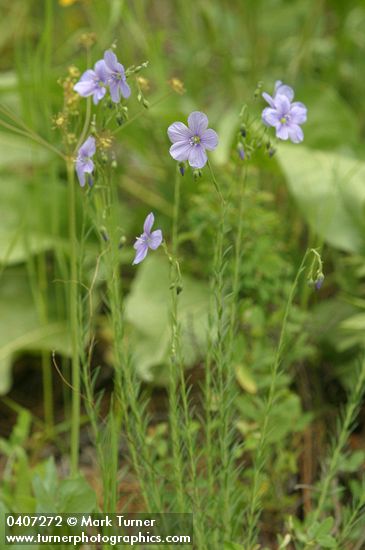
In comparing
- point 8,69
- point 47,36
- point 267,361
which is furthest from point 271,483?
point 8,69

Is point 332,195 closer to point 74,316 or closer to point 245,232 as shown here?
point 245,232

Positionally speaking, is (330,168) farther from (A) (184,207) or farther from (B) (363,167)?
(A) (184,207)

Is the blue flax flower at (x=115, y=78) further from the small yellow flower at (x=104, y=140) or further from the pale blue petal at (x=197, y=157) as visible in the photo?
the pale blue petal at (x=197, y=157)

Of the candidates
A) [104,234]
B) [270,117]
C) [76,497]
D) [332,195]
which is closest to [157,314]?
[332,195]

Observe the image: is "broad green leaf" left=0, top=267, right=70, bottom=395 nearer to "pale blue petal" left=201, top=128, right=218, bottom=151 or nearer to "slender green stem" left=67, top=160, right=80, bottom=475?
"slender green stem" left=67, top=160, right=80, bottom=475

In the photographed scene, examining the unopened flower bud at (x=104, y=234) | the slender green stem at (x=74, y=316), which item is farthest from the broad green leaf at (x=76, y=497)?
the unopened flower bud at (x=104, y=234)

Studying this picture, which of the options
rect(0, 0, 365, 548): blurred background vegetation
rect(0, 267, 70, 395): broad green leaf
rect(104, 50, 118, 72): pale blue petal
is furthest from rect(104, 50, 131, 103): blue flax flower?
rect(0, 267, 70, 395): broad green leaf
